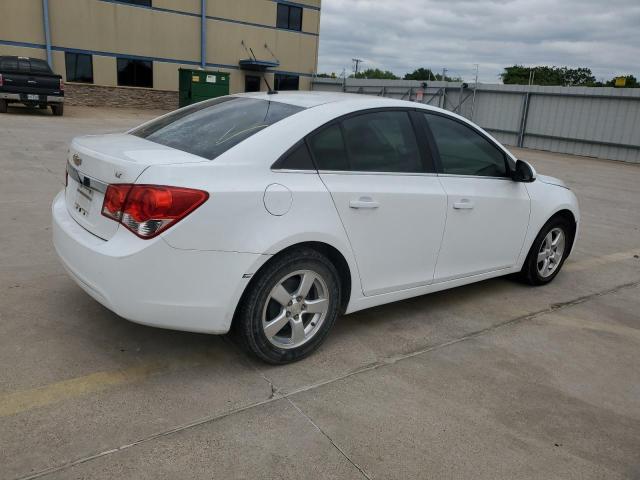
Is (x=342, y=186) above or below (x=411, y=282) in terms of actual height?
above

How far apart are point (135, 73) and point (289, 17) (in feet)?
31.0

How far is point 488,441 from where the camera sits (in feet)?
9.09

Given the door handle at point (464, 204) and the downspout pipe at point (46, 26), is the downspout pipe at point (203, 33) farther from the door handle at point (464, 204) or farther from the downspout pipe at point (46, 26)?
the door handle at point (464, 204)

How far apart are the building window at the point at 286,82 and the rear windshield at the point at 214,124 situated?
95.0 ft

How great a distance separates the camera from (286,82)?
106ft

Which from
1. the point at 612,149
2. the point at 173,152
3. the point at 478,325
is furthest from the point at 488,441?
the point at 612,149

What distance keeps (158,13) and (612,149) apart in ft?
69.4

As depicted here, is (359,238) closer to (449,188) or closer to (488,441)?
(449,188)

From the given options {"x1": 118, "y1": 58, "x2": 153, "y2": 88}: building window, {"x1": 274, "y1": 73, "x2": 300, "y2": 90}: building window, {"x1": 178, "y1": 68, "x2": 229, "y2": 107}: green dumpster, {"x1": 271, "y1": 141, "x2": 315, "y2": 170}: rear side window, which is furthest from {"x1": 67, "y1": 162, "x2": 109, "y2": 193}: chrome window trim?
{"x1": 274, "y1": 73, "x2": 300, "y2": 90}: building window

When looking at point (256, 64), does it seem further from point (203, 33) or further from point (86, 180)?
point (86, 180)

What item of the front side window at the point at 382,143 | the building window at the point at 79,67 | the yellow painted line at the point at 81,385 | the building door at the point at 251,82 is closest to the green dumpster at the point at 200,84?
the building window at the point at 79,67

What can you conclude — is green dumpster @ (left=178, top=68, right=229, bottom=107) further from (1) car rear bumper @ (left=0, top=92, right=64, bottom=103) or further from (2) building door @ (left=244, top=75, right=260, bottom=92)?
(2) building door @ (left=244, top=75, right=260, bottom=92)

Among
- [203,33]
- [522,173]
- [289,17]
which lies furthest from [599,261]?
[289,17]

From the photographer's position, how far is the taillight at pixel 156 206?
2.76 meters
